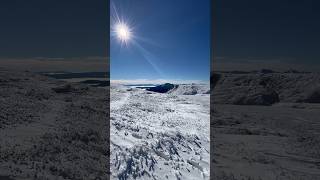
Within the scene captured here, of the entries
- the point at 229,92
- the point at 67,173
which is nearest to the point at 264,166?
the point at 67,173

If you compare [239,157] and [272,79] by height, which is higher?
[272,79]

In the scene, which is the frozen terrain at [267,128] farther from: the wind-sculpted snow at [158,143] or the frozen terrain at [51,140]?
the frozen terrain at [51,140]

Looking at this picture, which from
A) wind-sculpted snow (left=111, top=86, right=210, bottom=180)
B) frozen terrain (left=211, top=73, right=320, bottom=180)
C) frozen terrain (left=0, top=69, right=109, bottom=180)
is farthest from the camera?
frozen terrain (left=211, top=73, right=320, bottom=180)

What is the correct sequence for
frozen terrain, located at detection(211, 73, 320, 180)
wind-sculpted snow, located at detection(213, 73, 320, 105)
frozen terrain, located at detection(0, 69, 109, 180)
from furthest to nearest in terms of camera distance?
1. wind-sculpted snow, located at detection(213, 73, 320, 105)
2. frozen terrain, located at detection(211, 73, 320, 180)
3. frozen terrain, located at detection(0, 69, 109, 180)

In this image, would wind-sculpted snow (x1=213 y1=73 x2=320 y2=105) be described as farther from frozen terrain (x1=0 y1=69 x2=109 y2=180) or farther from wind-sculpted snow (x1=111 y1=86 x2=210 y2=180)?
frozen terrain (x1=0 y1=69 x2=109 y2=180)

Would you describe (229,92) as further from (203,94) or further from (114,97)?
(114,97)

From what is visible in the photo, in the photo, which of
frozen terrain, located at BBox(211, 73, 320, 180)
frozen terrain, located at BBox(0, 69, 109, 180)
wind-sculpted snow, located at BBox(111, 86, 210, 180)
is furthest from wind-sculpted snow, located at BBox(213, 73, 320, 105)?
frozen terrain, located at BBox(0, 69, 109, 180)

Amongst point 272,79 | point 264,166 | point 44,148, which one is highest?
point 272,79
